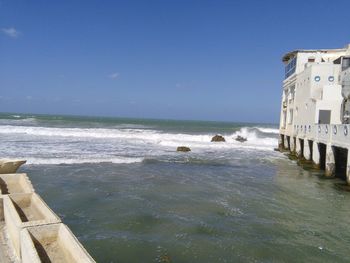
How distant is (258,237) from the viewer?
9156 millimetres

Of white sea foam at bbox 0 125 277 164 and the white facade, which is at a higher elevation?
the white facade

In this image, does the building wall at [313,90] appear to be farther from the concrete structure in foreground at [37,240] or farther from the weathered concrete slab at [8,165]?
the concrete structure in foreground at [37,240]

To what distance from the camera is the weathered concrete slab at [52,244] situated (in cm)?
552

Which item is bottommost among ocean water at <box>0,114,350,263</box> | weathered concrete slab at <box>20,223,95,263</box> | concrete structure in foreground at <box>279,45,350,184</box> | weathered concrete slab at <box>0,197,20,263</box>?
ocean water at <box>0,114,350,263</box>

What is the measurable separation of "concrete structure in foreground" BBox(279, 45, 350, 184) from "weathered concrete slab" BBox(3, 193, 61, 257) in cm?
1325

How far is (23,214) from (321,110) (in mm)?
20168

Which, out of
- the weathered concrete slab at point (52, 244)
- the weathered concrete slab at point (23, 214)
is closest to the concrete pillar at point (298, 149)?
the weathered concrete slab at point (23, 214)

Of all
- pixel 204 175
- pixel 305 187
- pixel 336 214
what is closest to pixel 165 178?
pixel 204 175

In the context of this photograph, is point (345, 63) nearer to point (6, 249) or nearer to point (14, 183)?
point (14, 183)

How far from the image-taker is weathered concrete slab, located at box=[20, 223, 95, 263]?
5.52m

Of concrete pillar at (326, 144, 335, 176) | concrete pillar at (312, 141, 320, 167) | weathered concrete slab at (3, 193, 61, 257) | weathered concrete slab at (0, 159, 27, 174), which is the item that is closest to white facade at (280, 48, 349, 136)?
concrete pillar at (312, 141, 320, 167)

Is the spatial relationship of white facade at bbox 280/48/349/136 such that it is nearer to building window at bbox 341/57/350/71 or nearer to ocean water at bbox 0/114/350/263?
building window at bbox 341/57/350/71

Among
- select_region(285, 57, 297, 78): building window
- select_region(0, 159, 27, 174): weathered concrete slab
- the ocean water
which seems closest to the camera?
the ocean water

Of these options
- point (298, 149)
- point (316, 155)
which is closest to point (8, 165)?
point (316, 155)
